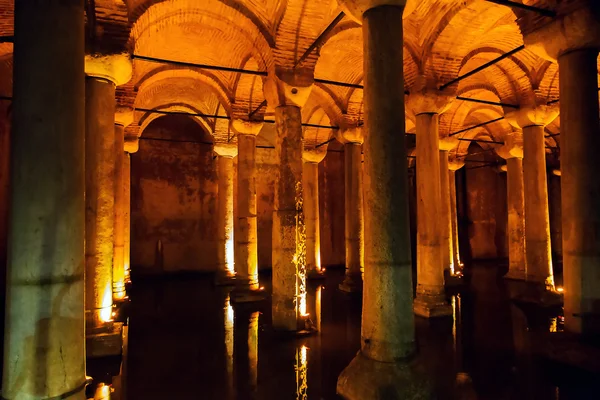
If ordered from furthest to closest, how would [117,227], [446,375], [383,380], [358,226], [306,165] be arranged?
1. [306,165]
2. [358,226]
3. [117,227]
4. [446,375]
5. [383,380]

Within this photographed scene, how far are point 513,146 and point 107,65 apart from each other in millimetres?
12224

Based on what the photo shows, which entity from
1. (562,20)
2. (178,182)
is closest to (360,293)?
(562,20)

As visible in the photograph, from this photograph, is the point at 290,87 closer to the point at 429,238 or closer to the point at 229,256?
the point at 429,238

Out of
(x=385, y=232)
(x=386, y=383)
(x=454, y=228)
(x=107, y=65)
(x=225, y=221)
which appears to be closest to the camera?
(x=386, y=383)

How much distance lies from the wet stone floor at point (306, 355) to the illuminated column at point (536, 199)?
3.46 ft

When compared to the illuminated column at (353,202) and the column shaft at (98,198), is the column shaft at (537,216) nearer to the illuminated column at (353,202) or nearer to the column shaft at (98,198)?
the illuminated column at (353,202)

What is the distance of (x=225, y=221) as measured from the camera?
12.4 metres

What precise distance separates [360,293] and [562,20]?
23.8ft

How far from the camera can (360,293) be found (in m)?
10.4

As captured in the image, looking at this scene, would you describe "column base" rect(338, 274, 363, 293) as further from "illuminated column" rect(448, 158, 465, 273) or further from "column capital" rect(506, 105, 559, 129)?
"column capital" rect(506, 105, 559, 129)

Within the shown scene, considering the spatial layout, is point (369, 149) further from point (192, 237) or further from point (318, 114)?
point (192, 237)

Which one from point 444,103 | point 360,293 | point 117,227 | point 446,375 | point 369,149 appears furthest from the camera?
point 360,293

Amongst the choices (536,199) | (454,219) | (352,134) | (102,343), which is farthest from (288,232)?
(454,219)

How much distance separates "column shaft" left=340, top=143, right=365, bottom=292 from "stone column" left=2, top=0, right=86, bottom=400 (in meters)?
8.56
